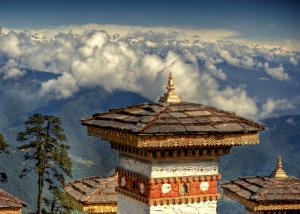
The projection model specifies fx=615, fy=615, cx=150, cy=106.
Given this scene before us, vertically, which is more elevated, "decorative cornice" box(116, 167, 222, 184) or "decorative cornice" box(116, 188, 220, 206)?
"decorative cornice" box(116, 167, 222, 184)

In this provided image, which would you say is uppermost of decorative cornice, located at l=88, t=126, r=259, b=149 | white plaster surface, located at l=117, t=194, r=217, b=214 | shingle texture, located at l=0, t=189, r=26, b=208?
shingle texture, located at l=0, t=189, r=26, b=208

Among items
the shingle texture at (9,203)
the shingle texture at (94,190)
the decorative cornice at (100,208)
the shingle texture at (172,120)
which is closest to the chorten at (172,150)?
the shingle texture at (172,120)

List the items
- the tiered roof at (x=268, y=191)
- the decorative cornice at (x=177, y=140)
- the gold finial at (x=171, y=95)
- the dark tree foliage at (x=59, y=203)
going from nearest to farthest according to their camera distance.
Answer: the decorative cornice at (x=177, y=140), the gold finial at (x=171, y=95), the tiered roof at (x=268, y=191), the dark tree foliage at (x=59, y=203)

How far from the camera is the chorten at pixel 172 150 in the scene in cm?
1323

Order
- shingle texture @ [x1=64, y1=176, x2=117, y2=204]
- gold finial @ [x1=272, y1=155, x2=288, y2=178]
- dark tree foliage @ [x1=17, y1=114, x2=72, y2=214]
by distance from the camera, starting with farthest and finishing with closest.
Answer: dark tree foliage @ [x1=17, y1=114, x2=72, y2=214] → gold finial @ [x1=272, y1=155, x2=288, y2=178] → shingle texture @ [x1=64, y1=176, x2=117, y2=204]

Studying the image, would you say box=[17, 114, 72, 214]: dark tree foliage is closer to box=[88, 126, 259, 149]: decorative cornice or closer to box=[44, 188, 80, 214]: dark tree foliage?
box=[44, 188, 80, 214]: dark tree foliage

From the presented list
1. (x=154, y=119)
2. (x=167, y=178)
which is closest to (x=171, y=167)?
(x=167, y=178)

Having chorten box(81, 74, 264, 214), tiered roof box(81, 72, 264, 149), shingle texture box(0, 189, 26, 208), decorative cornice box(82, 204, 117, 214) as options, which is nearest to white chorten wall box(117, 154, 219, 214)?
chorten box(81, 74, 264, 214)

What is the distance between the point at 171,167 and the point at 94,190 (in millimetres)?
12465

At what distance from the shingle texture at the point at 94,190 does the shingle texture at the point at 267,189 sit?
5959 millimetres

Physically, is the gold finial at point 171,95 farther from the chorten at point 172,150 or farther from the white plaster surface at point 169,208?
the white plaster surface at point 169,208

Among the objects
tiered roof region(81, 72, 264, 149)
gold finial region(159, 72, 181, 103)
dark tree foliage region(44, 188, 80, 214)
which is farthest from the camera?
dark tree foliage region(44, 188, 80, 214)

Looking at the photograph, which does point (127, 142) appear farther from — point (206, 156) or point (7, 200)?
point (7, 200)

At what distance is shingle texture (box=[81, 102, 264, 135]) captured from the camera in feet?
43.3
